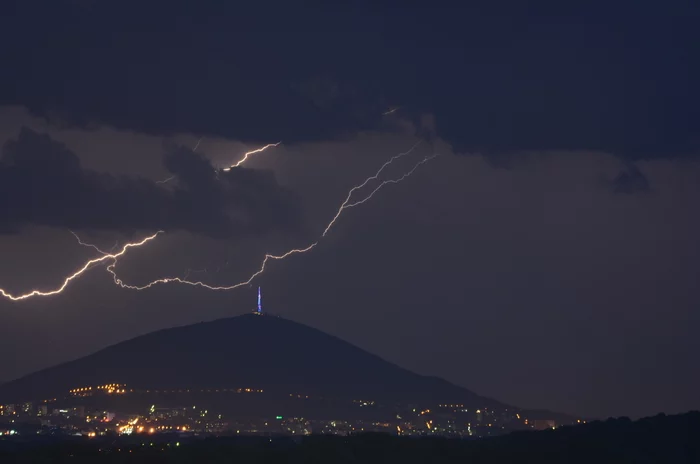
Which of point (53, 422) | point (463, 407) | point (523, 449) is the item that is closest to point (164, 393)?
point (463, 407)

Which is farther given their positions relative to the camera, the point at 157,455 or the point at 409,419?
the point at 409,419

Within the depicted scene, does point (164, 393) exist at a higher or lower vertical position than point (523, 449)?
higher

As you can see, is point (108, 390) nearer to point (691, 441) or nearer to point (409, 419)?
point (409, 419)

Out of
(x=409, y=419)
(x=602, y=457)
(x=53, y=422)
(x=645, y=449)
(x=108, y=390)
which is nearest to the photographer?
(x=602, y=457)

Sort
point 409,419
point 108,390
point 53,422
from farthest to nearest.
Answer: point 108,390, point 409,419, point 53,422

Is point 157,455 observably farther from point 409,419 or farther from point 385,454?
point 409,419

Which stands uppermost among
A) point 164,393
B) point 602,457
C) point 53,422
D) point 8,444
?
point 164,393
